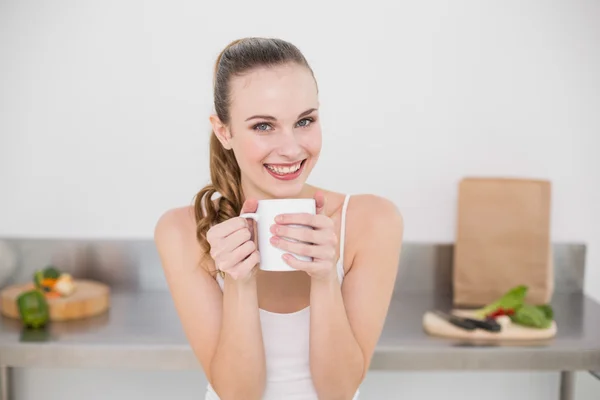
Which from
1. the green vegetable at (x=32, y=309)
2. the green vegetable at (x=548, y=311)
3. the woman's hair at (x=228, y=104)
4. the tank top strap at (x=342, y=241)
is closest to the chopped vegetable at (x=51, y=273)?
the green vegetable at (x=32, y=309)

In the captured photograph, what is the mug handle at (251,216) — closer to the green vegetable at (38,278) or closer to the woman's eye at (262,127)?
the woman's eye at (262,127)

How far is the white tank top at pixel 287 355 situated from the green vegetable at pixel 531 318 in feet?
2.87

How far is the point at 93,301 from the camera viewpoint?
200cm

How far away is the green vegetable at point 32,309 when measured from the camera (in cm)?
190

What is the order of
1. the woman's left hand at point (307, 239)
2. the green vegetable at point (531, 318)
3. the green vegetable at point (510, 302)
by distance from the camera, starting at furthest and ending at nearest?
the green vegetable at point (510, 302)
the green vegetable at point (531, 318)
the woman's left hand at point (307, 239)

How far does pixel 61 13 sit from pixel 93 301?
87cm

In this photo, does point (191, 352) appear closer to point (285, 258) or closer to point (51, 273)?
point (51, 273)

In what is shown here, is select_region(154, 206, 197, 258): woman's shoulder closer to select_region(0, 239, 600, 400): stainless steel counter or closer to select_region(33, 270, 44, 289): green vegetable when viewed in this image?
select_region(0, 239, 600, 400): stainless steel counter

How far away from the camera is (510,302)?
2008 mm

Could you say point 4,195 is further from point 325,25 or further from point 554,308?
point 554,308

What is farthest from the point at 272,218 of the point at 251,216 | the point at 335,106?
the point at 335,106

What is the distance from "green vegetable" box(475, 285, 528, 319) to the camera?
1993 millimetres

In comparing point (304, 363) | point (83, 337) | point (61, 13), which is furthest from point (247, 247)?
point (61, 13)

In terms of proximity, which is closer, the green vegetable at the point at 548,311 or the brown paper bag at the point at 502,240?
the green vegetable at the point at 548,311
